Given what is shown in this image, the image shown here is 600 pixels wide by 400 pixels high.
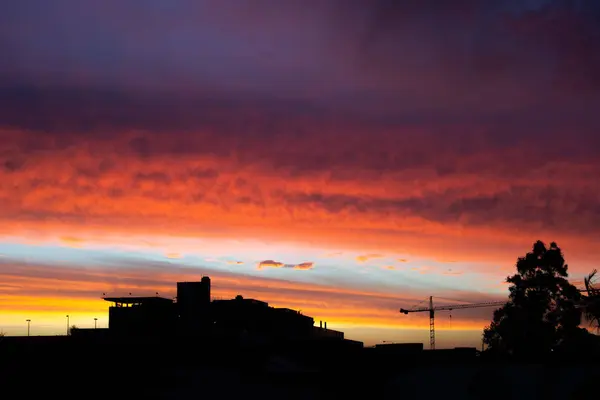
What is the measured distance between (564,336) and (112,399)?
44.6 m

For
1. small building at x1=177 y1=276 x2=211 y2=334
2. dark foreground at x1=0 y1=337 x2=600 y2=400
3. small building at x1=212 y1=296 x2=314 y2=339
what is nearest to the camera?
dark foreground at x1=0 y1=337 x2=600 y2=400

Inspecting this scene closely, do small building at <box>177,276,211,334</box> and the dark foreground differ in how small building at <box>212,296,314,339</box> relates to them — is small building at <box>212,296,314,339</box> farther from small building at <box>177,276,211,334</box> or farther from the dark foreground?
the dark foreground

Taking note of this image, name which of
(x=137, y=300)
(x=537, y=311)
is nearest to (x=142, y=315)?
(x=137, y=300)

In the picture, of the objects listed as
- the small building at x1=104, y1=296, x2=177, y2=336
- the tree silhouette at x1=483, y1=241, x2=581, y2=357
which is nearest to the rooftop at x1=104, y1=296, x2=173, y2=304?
the small building at x1=104, y1=296, x2=177, y2=336

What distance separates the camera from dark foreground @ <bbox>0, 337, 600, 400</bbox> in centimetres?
4478

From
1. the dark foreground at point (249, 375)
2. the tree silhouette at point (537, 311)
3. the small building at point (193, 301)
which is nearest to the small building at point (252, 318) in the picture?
the small building at point (193, 301)

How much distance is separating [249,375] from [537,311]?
36.7 metres

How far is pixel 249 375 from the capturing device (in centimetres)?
4688

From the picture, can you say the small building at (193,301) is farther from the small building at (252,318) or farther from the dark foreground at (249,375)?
the dark foreground at (249,375)

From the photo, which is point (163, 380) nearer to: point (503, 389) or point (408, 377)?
point (408, 377)

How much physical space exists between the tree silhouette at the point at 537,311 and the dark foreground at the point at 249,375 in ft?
66.5

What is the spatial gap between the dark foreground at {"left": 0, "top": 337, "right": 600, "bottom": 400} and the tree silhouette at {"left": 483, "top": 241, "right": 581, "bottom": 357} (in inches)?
798

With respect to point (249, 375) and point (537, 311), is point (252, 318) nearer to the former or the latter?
point (537, 311)

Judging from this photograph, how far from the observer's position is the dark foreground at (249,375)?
4478cm
